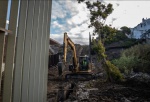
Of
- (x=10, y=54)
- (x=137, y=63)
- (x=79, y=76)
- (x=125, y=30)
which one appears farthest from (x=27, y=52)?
(x=125, y=30)

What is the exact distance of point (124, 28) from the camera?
53.7ft

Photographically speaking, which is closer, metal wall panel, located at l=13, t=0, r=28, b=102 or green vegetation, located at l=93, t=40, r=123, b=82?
metal wall panel, located at l=13, t=0, r=28, b=102

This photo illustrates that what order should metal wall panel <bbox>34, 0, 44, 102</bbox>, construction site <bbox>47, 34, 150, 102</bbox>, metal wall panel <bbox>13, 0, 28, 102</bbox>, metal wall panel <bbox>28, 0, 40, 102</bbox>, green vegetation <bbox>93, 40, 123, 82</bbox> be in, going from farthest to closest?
green vegetation <bbox>93, 40, 123, 82</bbox> → construction site <bbox>47, 34, 150, 102</bbox> → metal wall panel <bbox>34, 0, 44, 102</bbox> → metal wall panel <bbox>28, 0, 40, 102</bbox> → metal wall panel <bbox>13, 0, 28, 102</bbox>

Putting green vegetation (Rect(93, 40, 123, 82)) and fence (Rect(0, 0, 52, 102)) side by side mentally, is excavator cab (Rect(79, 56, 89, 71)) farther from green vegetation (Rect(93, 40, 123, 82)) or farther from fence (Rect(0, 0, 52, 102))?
fence (Rect(0, 0, 52, 102))

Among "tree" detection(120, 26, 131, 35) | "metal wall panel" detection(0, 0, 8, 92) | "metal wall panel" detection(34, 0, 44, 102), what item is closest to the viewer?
"metal wall panel" detection(0, 0, 8, 92)

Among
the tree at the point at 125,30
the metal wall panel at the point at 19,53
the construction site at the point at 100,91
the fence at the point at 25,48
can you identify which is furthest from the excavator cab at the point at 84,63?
the tree at the point at 125,30

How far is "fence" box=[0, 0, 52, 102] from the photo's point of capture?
101 centimetres

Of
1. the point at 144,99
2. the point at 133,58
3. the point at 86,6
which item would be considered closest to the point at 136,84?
the point at 144,99

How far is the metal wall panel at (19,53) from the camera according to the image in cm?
106

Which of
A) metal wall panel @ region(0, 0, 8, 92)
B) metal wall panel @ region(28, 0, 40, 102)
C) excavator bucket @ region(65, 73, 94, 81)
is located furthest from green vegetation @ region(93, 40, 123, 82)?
metal wall panel @ region(0, 0, 8, 92)

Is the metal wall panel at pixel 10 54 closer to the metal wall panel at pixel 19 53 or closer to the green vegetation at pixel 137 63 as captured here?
the metal wall panel at pixel 19 53

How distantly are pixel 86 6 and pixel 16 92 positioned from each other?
7238 mm

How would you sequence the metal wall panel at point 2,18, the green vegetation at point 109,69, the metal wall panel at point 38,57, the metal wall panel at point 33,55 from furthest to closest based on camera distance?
the green vegetation at point 109,69 → the metal wall panel at point 38,57 → the metal wall panel at point 33,55 → the metal wall panel at point 2,18

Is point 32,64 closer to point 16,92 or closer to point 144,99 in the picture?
point 16,92
